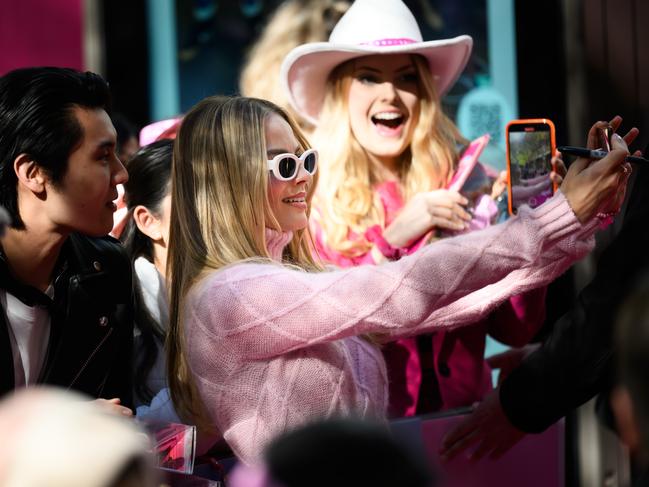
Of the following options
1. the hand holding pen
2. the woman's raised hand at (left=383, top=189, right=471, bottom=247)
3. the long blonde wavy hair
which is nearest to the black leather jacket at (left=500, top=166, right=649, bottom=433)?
the hand holding pen

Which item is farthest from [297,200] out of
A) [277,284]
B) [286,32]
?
[286,32]

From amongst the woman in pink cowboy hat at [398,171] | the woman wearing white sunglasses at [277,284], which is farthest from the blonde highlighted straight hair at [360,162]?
the woman wearing white sunglasses at [277,284]

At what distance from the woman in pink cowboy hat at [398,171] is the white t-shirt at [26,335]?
1063 mm

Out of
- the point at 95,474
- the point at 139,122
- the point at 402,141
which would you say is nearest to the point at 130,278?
the point at 402,141

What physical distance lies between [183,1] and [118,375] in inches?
128

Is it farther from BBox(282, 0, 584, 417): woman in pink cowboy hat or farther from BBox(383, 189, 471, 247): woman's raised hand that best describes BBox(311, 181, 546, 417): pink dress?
BBox(383, 189, 471, 247): woman's raised hand

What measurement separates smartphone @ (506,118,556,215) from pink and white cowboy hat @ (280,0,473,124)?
657 millimetres

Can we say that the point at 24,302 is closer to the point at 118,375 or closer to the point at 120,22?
the point at 118,375

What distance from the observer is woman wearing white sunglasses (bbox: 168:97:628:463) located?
96.6 inches

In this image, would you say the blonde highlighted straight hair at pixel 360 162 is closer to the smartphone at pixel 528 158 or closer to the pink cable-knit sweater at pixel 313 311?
the smartphone at pixel 528 158

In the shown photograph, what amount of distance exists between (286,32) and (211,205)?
2.85 meters

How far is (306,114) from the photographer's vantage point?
3887 millimetres

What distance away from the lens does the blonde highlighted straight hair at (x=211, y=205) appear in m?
→ 2.65

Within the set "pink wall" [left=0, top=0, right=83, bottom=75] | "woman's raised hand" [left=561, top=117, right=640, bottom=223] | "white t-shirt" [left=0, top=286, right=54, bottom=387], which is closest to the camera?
"woman's raised hand" [left=561, top=117, right=640, bottom=223]
